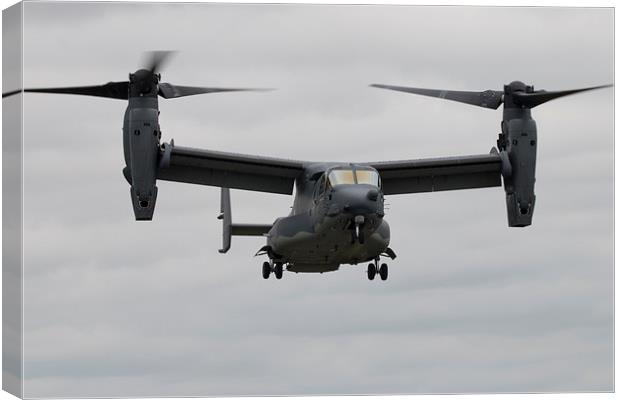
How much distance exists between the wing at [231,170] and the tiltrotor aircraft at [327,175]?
0.02 metres

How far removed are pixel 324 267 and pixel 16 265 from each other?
9132 millimetres

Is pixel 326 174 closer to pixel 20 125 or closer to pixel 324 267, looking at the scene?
pixel 324 267

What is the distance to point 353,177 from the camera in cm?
2628

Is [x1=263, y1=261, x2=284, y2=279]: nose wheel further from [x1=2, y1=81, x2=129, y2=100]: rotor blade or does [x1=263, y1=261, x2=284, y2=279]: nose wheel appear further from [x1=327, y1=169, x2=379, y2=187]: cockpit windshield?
[x1=2, y1=81, x2=129, y2=100]: rotor blade

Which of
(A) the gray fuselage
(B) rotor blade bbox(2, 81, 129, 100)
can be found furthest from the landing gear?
(B) rotor blade bbox(2, 81, 129, 100)

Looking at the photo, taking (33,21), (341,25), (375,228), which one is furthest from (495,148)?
(33,21)

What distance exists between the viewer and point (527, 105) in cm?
2727

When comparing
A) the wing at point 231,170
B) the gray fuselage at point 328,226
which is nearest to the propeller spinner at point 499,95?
the gray fuselage at point 328,226

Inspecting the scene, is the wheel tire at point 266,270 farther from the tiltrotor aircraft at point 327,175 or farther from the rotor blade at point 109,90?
→ the rotor blade at point 109,90

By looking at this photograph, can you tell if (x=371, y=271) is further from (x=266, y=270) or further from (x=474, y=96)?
(x=474, y=96)

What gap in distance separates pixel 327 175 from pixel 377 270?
9.85 ft

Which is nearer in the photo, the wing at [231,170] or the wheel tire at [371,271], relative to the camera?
the wing at [231,170]

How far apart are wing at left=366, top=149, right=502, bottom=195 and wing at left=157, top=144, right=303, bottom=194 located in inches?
78.7

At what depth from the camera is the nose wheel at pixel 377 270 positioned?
28828 mm
